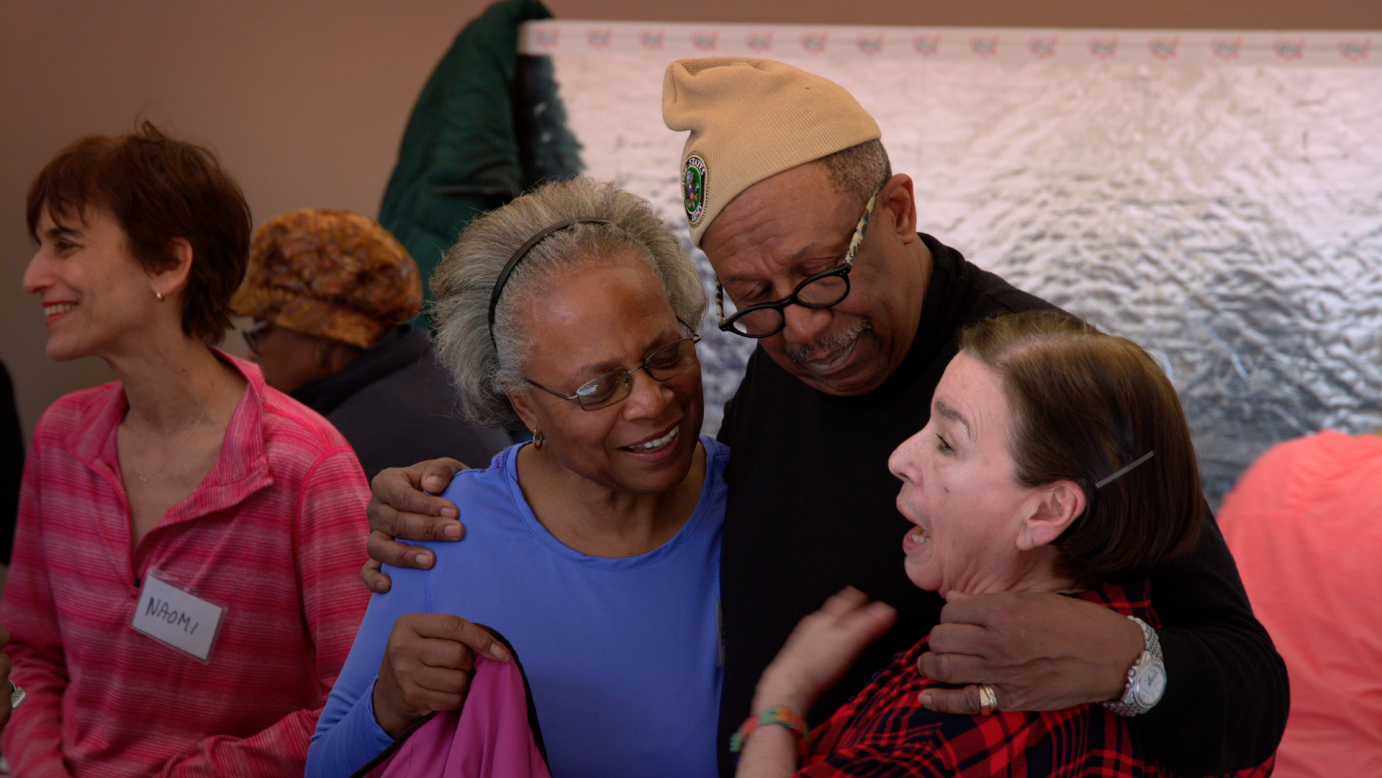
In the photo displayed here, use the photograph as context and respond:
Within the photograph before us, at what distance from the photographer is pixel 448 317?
1748 millimetres

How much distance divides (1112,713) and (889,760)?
26cm

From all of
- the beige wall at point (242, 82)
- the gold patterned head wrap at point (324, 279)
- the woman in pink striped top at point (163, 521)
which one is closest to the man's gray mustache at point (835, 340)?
the woman in pink striped top at point (163, 521)

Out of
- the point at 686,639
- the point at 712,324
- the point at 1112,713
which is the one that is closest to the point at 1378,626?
the point at 1112,713

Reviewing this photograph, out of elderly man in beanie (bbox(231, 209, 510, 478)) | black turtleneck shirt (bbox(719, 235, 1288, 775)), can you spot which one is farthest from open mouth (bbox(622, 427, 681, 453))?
elderly man in beanie (bbox(231, 209, 510, 478))

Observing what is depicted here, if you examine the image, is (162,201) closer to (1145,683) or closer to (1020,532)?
(1020,532)

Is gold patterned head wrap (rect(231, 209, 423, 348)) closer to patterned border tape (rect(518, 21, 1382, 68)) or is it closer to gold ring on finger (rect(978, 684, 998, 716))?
patterned border tape (rect(518, 21, 1382, 68))

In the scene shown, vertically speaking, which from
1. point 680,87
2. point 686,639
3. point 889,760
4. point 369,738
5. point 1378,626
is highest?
point 680,87

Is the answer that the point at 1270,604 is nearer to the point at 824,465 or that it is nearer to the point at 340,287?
the point at 824,465

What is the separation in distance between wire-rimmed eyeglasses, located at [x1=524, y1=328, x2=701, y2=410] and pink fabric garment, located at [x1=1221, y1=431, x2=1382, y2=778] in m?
1.24

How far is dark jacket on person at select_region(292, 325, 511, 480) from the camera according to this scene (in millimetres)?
2672

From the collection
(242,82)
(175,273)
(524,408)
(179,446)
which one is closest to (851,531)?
(524,408)

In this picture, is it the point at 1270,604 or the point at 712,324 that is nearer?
the point at 1270,604

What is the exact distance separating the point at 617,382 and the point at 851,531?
41cm

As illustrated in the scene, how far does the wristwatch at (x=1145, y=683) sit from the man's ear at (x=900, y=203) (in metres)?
0.66
